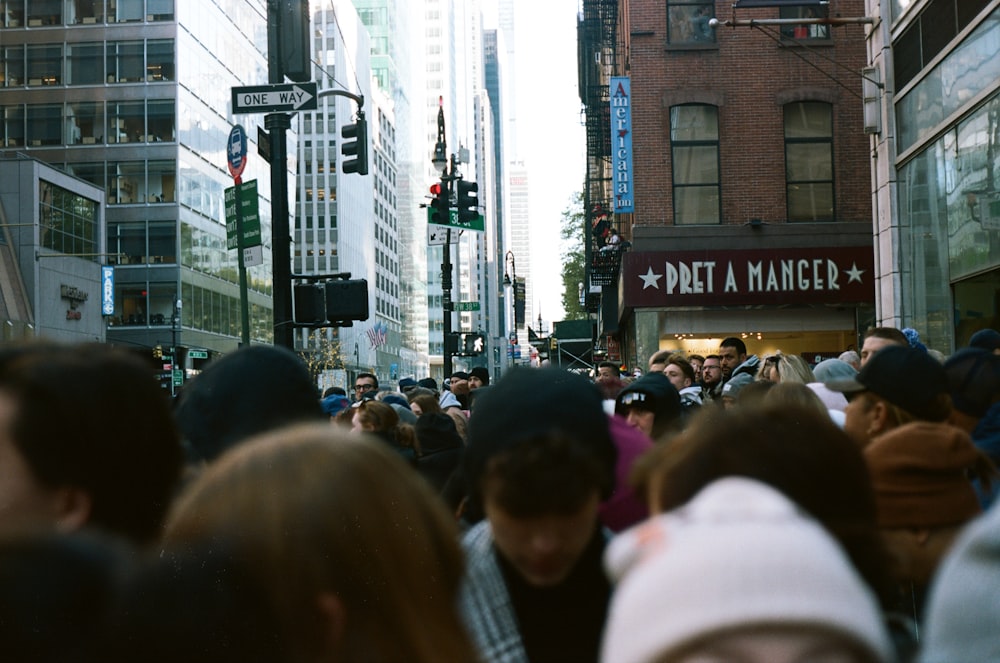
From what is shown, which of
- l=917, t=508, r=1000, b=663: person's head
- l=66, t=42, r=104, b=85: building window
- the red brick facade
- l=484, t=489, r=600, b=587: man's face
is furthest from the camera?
l=66, t=42, r=104, b=85: building window

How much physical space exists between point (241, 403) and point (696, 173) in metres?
25.6

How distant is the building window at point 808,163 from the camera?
93.2 ft

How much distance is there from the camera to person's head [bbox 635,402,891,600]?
7.07 ft

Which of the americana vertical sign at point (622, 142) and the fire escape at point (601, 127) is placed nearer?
the americana vertical sign at point (622, 142)

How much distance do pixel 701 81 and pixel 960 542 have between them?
92.9ft

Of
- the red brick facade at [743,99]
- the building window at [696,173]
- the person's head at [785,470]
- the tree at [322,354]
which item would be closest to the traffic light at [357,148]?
the person's head at [785,470]

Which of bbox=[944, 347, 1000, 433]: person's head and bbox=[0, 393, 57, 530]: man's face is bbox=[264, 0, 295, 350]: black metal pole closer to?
bbox=[944, 347, 1000, 433]: person's head

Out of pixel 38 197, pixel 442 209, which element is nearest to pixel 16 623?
pixel 442 209

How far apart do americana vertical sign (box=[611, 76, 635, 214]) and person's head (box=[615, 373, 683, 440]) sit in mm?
21251

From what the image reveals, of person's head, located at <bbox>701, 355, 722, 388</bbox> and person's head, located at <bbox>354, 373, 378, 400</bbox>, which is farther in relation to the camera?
person's head, located at <bbox>354, 373, 378, 400</bbox>

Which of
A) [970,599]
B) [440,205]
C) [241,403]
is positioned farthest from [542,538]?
[440,205]

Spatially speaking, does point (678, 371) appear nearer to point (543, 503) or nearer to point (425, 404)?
point (425, 404)

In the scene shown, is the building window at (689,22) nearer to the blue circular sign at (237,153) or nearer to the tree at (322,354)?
the blue circular sign at (237,153)

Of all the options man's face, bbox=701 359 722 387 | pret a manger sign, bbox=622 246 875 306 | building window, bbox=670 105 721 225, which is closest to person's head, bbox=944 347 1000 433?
man's face, bbox=701 359 722 387
